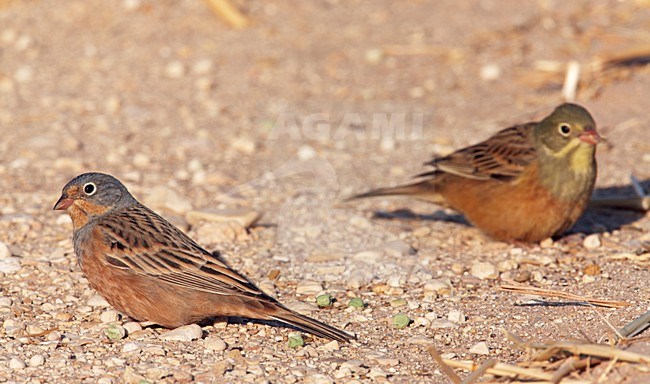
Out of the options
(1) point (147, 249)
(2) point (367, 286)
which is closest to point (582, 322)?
(2) point (367, 286)

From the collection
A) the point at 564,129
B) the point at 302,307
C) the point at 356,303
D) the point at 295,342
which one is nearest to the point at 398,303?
the point at 356,303

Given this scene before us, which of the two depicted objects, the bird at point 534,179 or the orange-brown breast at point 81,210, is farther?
the bird at point 534,179

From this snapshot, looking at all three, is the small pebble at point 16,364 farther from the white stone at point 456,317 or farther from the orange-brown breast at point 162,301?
the white stone at point 456,317

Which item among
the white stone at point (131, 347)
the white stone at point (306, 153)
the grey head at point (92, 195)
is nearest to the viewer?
the white stone at point (131, 347)

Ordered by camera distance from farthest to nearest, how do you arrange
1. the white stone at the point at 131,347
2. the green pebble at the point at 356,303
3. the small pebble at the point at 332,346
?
1. the green pebble at the point at 356,303
2. the small pebble at the point at 332,346
3. the white stone at the point at 131,347

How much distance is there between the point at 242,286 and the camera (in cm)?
551

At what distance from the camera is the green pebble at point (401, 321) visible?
18.6ft

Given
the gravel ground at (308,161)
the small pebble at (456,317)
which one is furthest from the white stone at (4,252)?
the small pebble at (456,317)

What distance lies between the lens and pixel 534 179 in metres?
7.01

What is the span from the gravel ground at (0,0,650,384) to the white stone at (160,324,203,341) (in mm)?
17

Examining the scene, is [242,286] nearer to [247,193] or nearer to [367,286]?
[367,286]

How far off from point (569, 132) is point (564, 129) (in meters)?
0.04

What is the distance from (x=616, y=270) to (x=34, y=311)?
372 cm

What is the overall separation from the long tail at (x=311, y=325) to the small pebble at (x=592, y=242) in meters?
2.39
